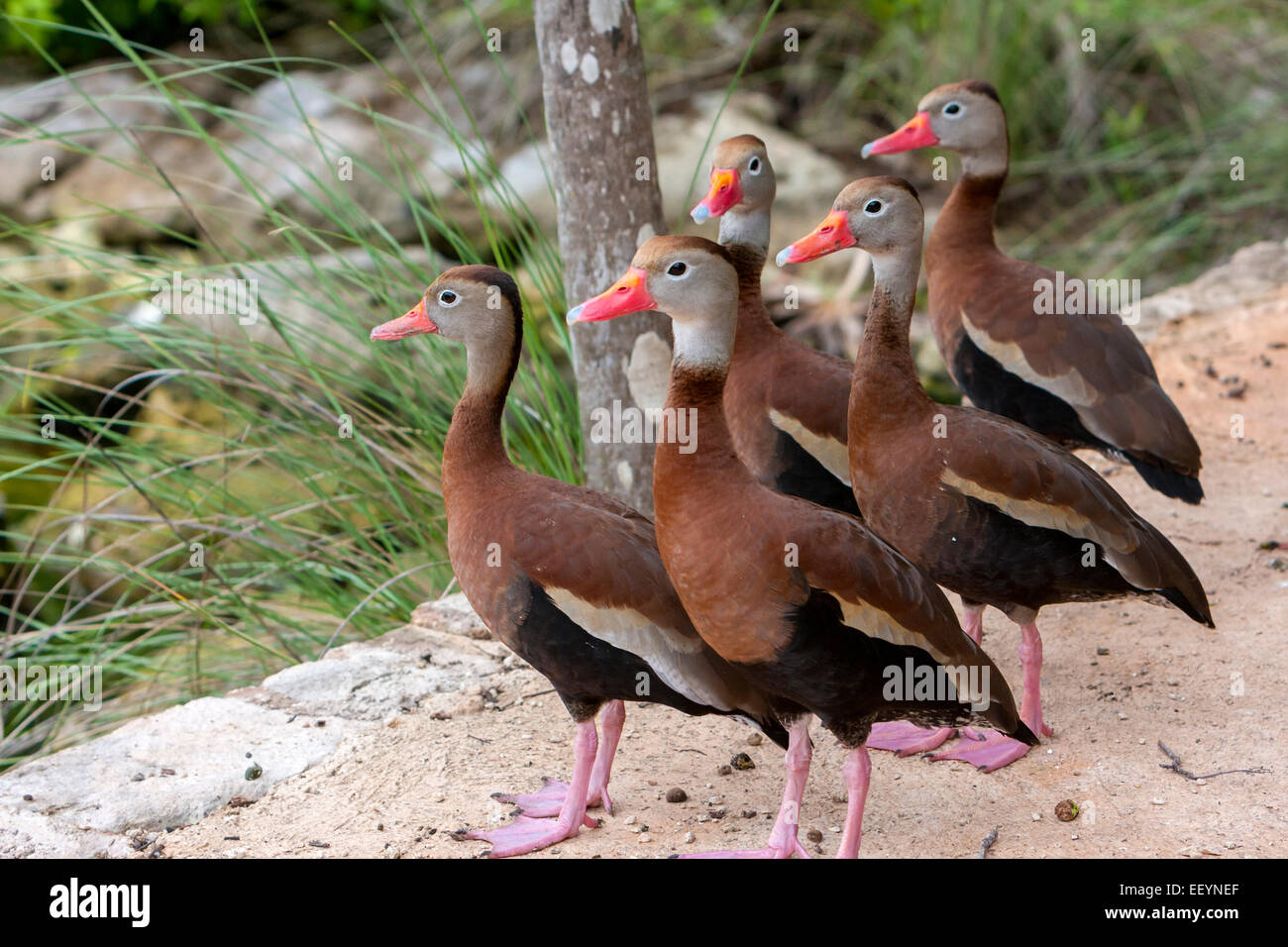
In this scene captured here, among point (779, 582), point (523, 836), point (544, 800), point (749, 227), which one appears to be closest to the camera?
point (779, 582)

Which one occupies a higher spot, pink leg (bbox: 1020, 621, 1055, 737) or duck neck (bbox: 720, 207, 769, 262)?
duck neck (bbox: 720, 207, 769, 262)

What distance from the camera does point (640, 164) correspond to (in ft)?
14.0

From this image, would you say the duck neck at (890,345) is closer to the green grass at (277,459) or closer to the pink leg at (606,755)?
the pink leg at (606,755)

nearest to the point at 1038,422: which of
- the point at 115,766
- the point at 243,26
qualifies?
the point at 115,766

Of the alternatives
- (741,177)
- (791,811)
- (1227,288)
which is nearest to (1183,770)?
(791,811)

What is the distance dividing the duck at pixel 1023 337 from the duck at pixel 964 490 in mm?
683

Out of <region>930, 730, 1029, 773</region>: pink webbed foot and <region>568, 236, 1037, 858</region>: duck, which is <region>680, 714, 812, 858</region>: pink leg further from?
<region>930, 730, 1029, 773</region>: pink webbed foot

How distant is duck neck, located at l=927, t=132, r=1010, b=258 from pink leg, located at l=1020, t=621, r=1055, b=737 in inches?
61.7

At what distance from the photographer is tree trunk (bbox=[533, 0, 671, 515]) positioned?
417 cm

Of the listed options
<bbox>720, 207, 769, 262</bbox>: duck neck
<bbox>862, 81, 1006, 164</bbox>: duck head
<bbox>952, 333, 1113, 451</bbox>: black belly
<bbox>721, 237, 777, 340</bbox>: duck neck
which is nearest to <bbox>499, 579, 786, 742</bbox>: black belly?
<bbox>721, 237, 777, 340</bbox>: duck neck

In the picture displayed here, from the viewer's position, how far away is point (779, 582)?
288cm

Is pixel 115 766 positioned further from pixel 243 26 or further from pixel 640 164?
pixel 243 26

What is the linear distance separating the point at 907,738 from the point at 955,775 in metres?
0.23

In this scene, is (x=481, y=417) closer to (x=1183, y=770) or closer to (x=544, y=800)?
(x=544, y=800)
